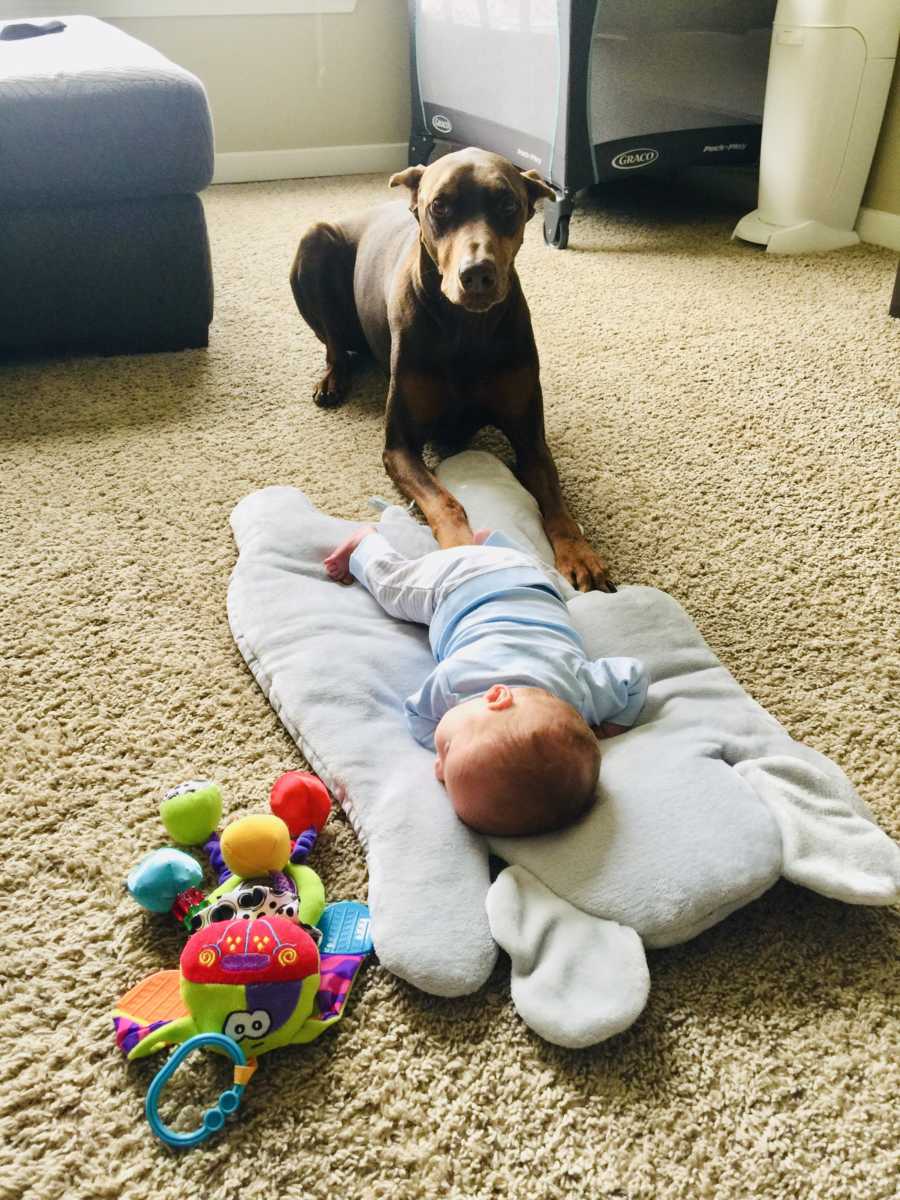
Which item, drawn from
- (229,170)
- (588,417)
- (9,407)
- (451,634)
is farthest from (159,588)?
(229,170)

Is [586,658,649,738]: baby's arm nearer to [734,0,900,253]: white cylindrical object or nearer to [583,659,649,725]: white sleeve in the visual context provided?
[583,659,649,725]: white sleeve

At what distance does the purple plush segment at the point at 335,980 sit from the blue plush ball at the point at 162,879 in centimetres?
15

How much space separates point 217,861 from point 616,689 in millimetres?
459

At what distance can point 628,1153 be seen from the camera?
0.74 metres

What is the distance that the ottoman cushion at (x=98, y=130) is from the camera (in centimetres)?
195

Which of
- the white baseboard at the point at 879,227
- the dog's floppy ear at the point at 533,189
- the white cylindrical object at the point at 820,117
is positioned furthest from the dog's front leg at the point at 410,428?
the white baseboard at the point at 879,227

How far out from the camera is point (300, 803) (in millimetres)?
993

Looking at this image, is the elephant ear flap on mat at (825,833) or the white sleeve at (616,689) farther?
the white sleeve at (616,689)

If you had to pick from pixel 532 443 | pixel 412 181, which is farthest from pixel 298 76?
pixel 532 443

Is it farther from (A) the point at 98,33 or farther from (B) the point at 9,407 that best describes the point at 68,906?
(A) the point at 98,33

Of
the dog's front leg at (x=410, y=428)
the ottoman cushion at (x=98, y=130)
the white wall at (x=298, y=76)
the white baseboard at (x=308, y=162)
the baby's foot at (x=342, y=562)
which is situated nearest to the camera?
the baby's foot at (x=342, y=562)

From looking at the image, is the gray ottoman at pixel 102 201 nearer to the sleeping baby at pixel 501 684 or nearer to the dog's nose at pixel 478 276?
the dog's nose at pixel 478 276

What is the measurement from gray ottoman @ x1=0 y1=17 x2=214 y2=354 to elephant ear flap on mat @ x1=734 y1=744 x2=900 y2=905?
1720mm

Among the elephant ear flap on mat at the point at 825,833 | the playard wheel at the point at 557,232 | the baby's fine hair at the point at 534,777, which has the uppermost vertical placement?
the baby's fine hair at the point at 534,777
